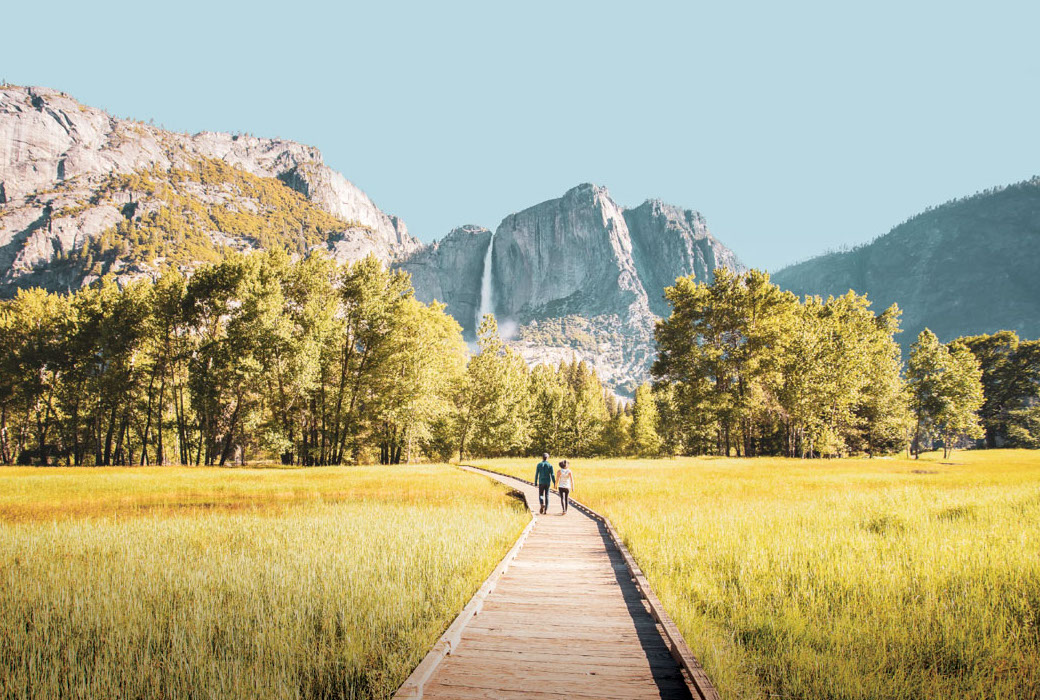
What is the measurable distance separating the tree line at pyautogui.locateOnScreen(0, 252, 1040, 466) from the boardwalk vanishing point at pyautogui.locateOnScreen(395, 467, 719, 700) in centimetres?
3794

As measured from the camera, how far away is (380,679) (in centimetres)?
483

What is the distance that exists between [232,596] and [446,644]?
462 cm

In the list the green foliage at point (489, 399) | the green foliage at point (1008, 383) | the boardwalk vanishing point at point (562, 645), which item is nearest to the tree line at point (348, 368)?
the green foliage at point (489, 399)

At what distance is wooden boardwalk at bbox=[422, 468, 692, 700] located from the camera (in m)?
4.51

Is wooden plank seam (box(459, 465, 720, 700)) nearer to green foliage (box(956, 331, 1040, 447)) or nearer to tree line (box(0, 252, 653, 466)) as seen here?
tree line (box(0, 252, 653, 466))

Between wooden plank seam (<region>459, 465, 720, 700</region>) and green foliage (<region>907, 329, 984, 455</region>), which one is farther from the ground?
green foliage (<region>907, 329, 984, 455</region>)

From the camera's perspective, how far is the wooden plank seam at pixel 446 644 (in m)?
4.06

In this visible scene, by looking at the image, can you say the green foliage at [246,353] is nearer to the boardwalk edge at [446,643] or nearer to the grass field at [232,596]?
the grass field at [232,596]

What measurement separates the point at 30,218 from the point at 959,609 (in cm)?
26877

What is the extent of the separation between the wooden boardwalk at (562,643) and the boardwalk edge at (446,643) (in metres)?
0.11

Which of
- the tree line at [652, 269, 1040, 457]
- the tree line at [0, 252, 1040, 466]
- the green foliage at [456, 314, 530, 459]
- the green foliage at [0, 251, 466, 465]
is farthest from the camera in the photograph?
the green foliage at [456, 314, 530, 459]

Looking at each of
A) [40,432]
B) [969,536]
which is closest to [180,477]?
[969,536]

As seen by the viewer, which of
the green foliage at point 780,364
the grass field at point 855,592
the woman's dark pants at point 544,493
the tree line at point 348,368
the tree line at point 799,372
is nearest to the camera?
the grass field at point 855,592

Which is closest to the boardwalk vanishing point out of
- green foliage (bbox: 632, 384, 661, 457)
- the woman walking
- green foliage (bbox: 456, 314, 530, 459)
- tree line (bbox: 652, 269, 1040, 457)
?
the woman walking
